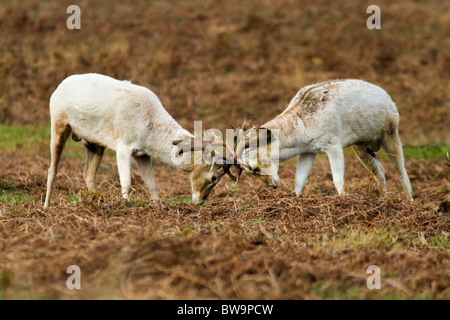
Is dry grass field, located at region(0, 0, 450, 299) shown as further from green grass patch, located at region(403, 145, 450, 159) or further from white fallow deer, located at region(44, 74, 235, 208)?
white fallow deer, located at region(44, 74, 235, 208)

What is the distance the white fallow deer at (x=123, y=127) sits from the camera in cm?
970

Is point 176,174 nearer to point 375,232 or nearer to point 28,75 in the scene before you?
point 375,232

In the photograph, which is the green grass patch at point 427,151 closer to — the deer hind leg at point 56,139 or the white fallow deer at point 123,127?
the white fallow deer at point 123,127

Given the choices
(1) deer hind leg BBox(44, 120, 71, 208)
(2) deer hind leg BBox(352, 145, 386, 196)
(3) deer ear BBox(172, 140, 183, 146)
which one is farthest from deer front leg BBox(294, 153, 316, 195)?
(1) deer hind leg BBox(44, 120, 71, 208)

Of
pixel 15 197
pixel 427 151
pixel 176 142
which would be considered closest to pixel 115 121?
pixel 176 142

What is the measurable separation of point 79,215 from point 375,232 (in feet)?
12.5

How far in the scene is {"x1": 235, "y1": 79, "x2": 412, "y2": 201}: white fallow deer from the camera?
10034mm

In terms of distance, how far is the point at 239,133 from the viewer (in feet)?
32.9

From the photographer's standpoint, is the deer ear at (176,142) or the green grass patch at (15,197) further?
the green grass patch at (15,197)

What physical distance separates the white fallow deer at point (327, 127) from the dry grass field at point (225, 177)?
0.47 m

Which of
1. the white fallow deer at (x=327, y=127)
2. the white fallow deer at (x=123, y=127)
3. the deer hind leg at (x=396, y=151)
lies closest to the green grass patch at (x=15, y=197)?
the white fallow deer at (x=123, y=127)

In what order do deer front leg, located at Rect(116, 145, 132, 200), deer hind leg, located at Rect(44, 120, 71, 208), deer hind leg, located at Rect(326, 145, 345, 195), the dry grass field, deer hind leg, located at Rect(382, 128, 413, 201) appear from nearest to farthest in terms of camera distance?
the dry grass field
deer front leg, located at Rect(116, 145, 132, 200)
deer hind leg, located at Rect(44, 120, 71, 208)
deer hind leg, located at Rect(326, 145, 345, 195)
deer hind leg, located at Rect(382, 128, 413, 201)

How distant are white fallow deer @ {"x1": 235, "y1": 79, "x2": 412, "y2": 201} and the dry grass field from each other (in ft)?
1.55

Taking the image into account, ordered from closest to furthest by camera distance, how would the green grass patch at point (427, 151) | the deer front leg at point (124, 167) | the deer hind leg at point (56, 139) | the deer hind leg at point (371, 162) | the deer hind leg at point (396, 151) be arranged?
the deer front leg at point (124, 167) → the deer hind leg at point (56, 139) → the deer hind leg at point (396, 151) → the deer hind leg at point (371, 162) → the green grass patch at point (427, 151)
